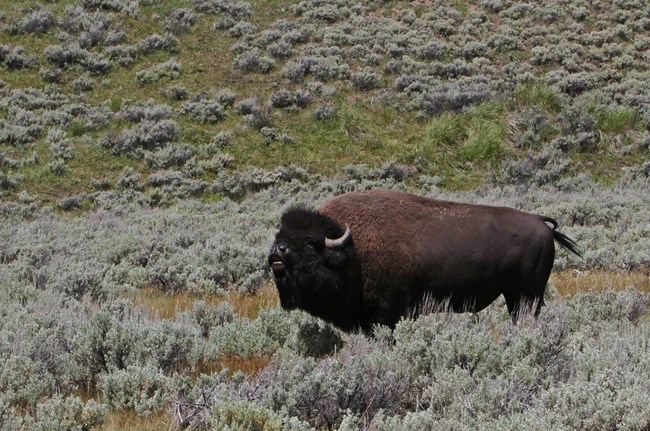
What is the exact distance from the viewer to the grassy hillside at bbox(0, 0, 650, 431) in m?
4.30

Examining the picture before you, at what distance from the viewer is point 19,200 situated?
65.0ft

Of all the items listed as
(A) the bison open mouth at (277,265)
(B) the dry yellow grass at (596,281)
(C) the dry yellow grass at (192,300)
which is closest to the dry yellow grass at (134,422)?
(A) the bison open mouth at (277,265)

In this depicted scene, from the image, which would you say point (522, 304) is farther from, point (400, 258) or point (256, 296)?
point (256, 296)

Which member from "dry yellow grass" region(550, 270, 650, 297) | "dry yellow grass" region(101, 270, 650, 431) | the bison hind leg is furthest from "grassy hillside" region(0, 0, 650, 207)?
the bison hind leg

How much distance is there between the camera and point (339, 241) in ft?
21.5

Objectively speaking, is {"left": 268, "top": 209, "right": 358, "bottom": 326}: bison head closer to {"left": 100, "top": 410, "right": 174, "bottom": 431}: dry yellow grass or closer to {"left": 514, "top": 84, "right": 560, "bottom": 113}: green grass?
{"left": 100, "top": 410, "right": 174, "bottom": 431}: dry yellow grass

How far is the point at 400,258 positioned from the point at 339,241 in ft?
2.44

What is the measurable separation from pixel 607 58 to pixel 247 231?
19.7 m

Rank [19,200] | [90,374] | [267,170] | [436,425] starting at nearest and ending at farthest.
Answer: [436,425], [90,374], [19,200], [267,170]

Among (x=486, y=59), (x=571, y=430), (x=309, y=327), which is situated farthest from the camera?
(x=486, y=59)

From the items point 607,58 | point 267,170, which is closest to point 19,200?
point 267,170

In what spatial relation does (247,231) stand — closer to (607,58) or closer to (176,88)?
(176,88)

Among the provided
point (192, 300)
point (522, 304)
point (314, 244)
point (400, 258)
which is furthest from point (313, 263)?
point (192, 300)

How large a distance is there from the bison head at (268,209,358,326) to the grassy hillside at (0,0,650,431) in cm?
29
